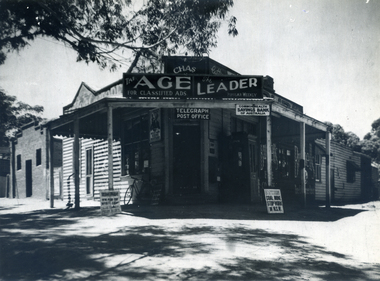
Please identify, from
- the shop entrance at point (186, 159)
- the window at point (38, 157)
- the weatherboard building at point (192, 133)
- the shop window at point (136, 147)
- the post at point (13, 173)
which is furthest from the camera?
the post at point (13, 173)

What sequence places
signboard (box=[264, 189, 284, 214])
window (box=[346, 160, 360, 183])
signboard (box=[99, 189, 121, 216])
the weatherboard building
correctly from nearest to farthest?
signboard (box=[99, 189, 121, 216]) < signboard (box=[264, 189, 284, 214]) < the weatherboard building < window (box=[346, 160, 360, 183])

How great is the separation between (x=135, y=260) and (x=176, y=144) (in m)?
8.03

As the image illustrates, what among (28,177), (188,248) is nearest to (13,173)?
(28,177)

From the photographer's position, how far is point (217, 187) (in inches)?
545

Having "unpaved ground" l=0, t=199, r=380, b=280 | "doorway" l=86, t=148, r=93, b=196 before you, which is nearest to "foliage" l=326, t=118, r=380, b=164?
"doorway" l=86, t=148, r=93, b=196

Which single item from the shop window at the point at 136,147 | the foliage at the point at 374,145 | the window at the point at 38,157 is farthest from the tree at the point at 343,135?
the window at the point at 38,157

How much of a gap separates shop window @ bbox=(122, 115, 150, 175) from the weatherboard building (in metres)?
0.04

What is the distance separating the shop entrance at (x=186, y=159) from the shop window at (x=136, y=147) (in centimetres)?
132

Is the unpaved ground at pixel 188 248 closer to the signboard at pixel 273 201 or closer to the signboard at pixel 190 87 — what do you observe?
the signboard at pixel 273 201

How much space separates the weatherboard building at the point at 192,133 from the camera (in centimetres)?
1055

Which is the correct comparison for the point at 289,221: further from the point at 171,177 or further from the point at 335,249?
the point at 171,177

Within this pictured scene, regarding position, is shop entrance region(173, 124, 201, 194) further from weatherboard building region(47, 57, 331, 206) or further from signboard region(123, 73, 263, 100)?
signboard region(123, 73, 263, 100)

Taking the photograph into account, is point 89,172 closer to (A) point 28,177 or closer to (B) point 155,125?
(A) point 28,177

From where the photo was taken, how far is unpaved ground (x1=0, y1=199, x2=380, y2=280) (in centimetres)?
498
